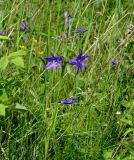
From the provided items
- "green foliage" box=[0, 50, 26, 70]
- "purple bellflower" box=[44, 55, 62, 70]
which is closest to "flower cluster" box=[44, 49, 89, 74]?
"purple bellflower" box=[44, 55, 62, 70]

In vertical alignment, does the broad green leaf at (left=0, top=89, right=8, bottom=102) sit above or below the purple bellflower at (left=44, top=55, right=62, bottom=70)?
below

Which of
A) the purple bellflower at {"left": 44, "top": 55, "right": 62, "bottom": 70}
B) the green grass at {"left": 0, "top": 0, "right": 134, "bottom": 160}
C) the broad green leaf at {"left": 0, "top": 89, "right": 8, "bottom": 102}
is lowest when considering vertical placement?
the green grass at {"left": 0, "top": 0, "right": 134, "bottom": 160}

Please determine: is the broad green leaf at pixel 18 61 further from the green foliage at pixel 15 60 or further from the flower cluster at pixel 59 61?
the flower cluster at pixel 59 61

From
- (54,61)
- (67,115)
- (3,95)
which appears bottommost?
(67,115)

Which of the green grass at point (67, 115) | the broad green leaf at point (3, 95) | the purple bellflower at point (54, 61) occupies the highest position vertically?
the purple bellflower at point (54, 61)

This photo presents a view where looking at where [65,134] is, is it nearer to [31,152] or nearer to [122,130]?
[31,152]

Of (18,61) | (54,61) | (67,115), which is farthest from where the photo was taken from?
(67,115)

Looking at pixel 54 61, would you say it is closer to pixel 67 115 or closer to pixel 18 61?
pixel 18 61

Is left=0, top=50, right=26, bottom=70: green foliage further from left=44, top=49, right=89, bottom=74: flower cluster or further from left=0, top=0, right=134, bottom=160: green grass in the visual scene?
left=44, top=49, right=89, bottom=74: flower cluster

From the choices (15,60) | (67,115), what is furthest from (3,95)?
(67,115)

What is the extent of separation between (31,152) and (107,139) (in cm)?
34

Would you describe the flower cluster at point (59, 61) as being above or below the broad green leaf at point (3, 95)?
above

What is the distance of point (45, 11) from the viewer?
8.71 ft

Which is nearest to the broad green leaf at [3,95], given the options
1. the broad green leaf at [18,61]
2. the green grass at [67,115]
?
the green grass at [67,115]
